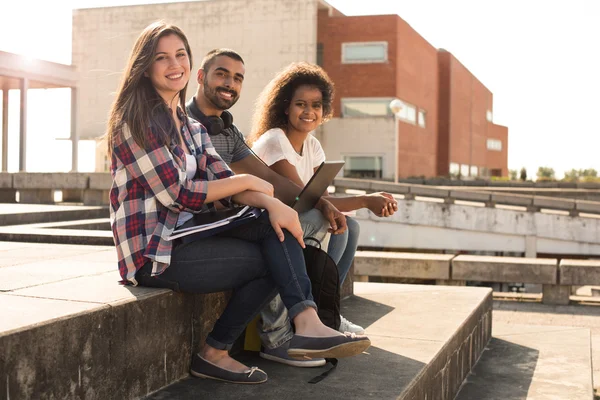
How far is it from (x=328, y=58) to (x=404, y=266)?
103 ft

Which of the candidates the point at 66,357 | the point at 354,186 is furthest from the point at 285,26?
the point at 66,357

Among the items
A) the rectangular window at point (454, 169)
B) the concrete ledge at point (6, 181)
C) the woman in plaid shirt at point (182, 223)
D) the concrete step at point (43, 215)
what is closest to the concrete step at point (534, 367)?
the woman in plaid shirt at point (182, 223)

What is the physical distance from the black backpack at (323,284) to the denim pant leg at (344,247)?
2.44 feet

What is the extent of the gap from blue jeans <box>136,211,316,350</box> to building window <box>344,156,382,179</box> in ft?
118

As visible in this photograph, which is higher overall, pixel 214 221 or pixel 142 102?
pixel 142 102

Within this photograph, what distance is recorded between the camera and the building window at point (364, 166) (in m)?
39.2

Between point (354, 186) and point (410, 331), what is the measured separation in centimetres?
1441

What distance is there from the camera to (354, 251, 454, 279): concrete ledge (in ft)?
28.2

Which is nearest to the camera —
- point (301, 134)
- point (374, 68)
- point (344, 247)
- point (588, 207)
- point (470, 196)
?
point (344, 247)

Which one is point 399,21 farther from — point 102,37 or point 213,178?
point 213,178

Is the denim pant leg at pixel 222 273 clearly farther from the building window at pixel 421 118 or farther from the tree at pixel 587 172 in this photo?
the tree at pixel 587 172

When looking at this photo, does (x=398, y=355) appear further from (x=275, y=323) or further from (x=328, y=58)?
(x=328, y=58)

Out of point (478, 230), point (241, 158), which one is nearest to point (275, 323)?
point (241, 158)

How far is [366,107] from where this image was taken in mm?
39062
